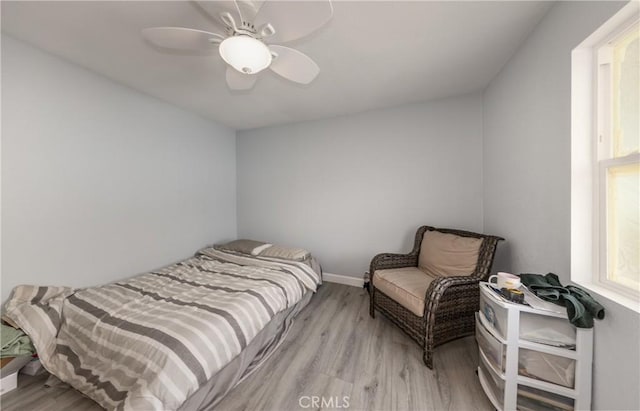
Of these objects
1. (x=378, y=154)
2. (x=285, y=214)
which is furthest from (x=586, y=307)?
(x=285, y=214)

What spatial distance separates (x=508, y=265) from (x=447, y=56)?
1849 millimetres

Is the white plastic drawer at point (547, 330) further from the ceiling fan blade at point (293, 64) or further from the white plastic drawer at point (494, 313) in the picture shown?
the ceiling fan blade at point (293, 64)

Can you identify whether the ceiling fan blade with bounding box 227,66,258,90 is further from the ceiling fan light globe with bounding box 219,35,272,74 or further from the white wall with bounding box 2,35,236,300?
the white wall with bounding box 2,35,236,300

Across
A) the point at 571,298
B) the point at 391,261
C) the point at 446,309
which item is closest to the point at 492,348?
the point at 446,309

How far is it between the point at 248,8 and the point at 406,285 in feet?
6.98

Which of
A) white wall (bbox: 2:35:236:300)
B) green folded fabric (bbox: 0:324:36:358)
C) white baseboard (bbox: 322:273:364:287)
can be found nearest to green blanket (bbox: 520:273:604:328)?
white baseboard (bbox: 322:273:364:287)

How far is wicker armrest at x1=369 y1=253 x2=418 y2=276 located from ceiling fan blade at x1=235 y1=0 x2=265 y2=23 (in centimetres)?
214

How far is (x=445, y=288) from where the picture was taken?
1520 millimetres

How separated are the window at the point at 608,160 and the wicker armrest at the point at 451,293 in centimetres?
60

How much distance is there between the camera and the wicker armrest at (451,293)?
150cm

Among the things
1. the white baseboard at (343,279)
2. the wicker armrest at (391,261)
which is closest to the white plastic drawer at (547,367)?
the wicker armrest at (391,261)

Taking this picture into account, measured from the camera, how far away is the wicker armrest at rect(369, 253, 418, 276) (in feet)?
7.18

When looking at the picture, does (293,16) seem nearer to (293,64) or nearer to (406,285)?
(293,64)

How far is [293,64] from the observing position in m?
1.32
